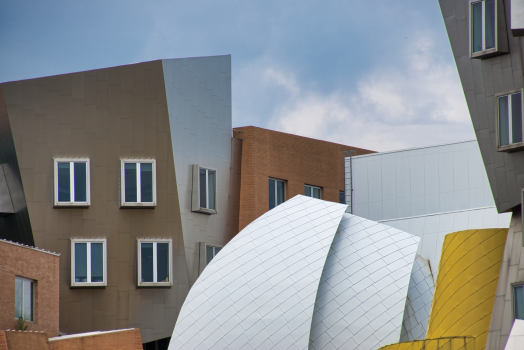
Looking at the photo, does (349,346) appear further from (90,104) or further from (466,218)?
(90,104)

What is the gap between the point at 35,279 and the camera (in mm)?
31609

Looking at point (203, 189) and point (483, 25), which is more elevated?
point (483, 25)

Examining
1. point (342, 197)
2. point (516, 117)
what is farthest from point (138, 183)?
point (516, 117)

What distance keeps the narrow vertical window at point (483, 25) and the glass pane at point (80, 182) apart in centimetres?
2150

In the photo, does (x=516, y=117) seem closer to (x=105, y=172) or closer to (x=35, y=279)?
(x=35, y=279)

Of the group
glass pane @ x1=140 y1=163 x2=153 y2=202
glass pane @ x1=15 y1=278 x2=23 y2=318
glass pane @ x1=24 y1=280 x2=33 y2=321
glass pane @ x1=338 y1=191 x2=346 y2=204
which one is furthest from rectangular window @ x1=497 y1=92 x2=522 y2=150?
glass pane @ x1=338 y1=191 x2=346 y2=204

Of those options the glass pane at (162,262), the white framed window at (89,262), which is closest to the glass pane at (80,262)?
the white framed window at (89,262)

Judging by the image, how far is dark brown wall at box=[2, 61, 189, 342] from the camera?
36.3m

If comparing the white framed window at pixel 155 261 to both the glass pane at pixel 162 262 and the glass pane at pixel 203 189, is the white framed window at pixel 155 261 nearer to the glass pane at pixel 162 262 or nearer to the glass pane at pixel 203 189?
the glass pane at pixel 162 262

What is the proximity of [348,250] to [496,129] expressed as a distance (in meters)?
15.4

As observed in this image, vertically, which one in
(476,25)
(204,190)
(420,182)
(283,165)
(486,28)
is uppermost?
(476,25)

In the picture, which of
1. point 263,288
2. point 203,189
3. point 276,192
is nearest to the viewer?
point 263,288

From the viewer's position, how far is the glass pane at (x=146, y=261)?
37.0 meters

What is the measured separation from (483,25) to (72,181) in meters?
22.2
